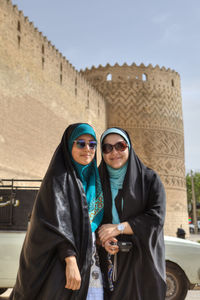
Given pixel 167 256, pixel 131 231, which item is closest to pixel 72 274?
pixel 131 231

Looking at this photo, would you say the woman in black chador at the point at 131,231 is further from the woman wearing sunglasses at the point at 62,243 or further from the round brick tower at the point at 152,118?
the round brick tower at the point at 152,118

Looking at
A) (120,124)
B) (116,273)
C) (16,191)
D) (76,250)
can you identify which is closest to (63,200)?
(76,250)

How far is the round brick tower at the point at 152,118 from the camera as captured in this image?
1925 centimetres

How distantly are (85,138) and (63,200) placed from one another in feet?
1.31

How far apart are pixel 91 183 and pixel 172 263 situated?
281 cm

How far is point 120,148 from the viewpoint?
1.98 m

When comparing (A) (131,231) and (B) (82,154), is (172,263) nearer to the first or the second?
(A) (131,231)

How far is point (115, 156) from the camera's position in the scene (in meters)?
1.96

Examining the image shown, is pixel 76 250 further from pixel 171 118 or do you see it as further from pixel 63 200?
pixel 171 118

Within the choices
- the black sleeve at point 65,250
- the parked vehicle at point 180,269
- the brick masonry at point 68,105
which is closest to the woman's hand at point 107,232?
the black sleeve at point 65,250

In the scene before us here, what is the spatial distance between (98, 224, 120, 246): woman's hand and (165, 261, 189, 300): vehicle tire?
2.71 m

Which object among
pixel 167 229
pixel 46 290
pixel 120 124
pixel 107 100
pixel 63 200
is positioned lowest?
pixel 167 229

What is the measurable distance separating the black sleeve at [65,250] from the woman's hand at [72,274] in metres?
0.02

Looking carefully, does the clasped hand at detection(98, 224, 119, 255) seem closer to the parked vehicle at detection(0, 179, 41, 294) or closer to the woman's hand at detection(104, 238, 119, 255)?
the woman's hand at detection(104, 238, 119, 255)
